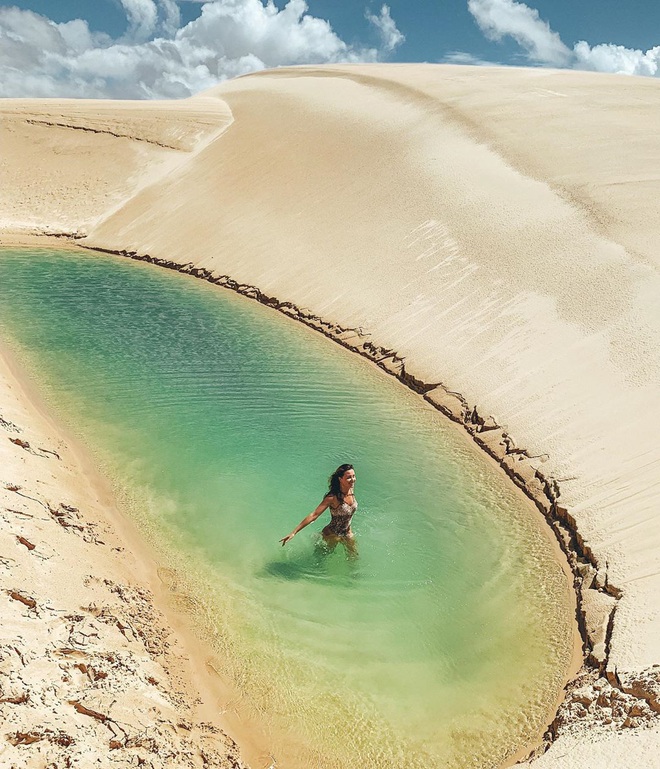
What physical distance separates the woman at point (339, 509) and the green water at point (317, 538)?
0.66 ft

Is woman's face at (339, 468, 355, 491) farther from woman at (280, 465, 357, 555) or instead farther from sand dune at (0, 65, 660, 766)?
sand dune at (0, 65, 660, 766)

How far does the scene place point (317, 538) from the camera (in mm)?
7113

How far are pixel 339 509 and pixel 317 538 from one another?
0.66 metres

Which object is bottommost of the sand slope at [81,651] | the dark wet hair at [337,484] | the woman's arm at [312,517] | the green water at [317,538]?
the green water at [317,538]

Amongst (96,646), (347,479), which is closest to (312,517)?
(347,479)

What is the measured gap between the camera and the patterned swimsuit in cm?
662

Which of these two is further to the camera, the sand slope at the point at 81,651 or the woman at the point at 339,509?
the woman at the point at 339,509

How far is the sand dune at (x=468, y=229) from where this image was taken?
7824mm

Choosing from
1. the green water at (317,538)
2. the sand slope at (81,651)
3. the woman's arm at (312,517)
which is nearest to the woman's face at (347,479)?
the woman's arm at (312,517)

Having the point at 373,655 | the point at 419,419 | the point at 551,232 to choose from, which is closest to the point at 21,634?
the point at 373,655

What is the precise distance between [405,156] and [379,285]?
18.8 feet

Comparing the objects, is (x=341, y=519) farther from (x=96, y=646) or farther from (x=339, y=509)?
(x=96, y=646)

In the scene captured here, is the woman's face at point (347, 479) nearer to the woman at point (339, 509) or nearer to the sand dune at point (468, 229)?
the woman at point (339, 509)

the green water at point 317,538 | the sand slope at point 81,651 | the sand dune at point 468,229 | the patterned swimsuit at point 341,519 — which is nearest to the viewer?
the sand slope at point 81,651
